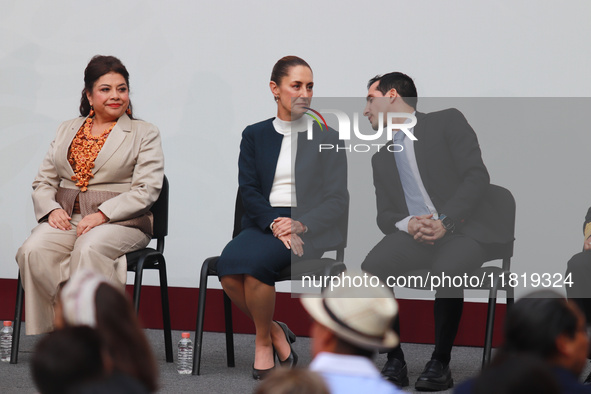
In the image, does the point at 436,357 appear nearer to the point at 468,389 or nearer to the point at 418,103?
the point at 418,103

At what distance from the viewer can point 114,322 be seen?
151 cm

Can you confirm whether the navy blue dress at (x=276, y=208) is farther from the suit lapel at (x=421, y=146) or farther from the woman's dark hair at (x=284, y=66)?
the suit lapel at (x=421, y=146)

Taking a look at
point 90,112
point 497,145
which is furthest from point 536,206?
point 90,112

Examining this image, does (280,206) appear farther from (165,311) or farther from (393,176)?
(165,311)

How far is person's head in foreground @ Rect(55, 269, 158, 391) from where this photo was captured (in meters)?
1.49

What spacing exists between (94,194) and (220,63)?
49.3 inches

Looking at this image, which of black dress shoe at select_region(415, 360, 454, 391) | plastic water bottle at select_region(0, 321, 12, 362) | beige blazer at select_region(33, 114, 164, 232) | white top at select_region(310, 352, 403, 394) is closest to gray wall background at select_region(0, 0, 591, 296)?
beige blazer at select_region(33, 114, 164, 232)

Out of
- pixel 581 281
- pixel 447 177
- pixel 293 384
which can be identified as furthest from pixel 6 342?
pixel 293 384

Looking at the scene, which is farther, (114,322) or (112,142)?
(112,142)

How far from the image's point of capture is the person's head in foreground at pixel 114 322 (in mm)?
1491

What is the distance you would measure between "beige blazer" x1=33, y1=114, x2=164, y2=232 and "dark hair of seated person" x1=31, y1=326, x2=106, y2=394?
2.40m

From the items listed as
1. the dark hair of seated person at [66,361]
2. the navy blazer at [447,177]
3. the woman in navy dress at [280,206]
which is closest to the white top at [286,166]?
the woman in navy dress at [280,206]

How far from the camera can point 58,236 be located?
376 centimetres

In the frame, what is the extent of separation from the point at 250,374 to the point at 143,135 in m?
1.26
